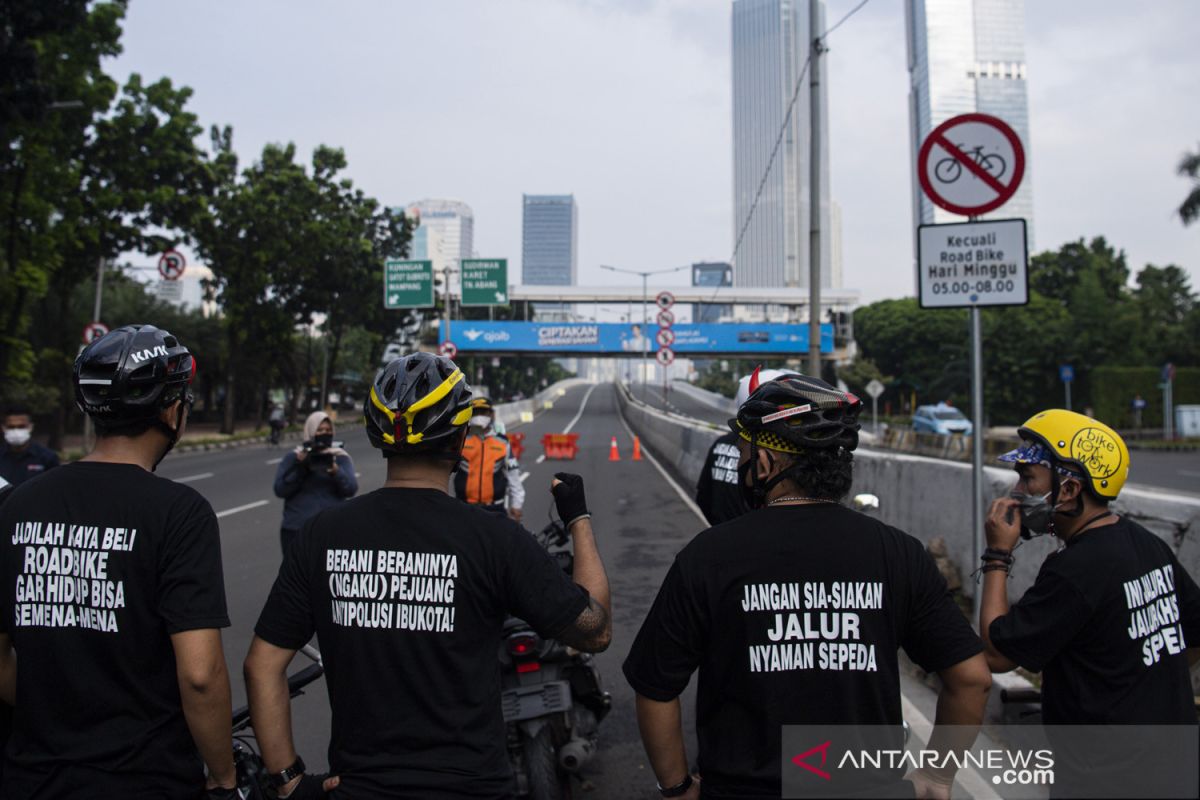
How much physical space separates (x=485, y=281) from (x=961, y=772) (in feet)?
104

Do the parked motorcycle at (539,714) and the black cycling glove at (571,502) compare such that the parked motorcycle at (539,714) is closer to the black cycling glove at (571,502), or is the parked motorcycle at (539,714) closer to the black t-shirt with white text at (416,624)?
the black cycling glove at (571,502)

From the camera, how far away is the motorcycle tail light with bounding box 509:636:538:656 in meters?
3.54

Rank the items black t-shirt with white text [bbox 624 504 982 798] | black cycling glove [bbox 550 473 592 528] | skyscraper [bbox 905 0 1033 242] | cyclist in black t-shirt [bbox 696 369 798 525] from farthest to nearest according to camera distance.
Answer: skyscraper [bbox 905 0 1033 242] < cyclist in black t-shirt [bbox 696 369 798 525] < black cycling glove [bbox 550 473 592 528] < black t-shirt with white text [bbox 624 504 982 798]

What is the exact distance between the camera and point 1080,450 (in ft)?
8.37

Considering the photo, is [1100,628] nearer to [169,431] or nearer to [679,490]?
[169,431]

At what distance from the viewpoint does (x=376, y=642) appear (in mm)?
2059

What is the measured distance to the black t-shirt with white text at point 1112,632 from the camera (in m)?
2.26

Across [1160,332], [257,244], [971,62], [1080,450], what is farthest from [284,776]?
[971,62]

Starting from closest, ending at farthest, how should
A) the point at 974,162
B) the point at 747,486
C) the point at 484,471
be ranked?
the point at 747,486
the point at 974,162
the point at 484,471

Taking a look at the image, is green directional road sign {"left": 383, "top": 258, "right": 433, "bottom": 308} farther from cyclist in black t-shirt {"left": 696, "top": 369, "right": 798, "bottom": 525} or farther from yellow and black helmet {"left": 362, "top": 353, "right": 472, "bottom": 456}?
yellow and black helmet {"left": 362, "top": 353, "right": 472, "bottom": 456}

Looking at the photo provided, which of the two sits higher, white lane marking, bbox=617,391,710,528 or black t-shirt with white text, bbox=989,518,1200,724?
black t-shirt with white text, bbox=989,518,1200,724

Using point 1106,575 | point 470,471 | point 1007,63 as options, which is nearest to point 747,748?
point 1106,575

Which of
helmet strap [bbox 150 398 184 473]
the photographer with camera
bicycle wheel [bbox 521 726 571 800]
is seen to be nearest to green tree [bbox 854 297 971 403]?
the photographer with camera

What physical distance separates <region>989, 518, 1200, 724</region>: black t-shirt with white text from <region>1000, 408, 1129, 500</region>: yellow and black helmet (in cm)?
16
